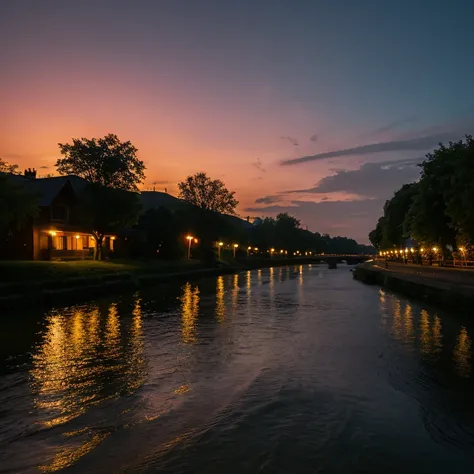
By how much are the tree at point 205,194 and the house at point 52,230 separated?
48.0 meters

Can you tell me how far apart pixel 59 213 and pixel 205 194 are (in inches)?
2228

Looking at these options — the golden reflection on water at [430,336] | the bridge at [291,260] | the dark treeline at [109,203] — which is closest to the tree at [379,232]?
the bridge at [291,260]

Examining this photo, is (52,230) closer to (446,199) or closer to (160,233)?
(160,233)

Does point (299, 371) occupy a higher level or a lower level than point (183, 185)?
lower

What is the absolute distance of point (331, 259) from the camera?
506 ft

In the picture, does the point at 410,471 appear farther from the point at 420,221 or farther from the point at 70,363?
the point at 420,221

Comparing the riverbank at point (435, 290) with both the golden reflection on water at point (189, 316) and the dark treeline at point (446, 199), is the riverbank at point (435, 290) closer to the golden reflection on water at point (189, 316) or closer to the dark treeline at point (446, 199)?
the dark treeline at point (446, 199)

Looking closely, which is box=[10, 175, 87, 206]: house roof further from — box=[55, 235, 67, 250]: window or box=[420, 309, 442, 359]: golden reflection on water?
box=[420, 309, 442, 359]: golden reflection on water

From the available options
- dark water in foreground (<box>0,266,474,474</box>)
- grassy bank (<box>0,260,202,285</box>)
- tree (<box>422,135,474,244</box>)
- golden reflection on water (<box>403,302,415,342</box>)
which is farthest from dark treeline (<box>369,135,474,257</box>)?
grassy bank (<box>0,260,202,285</box>)

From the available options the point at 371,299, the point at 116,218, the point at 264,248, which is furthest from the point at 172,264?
the point at 264,248

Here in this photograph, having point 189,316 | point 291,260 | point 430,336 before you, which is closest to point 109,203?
point 189,316

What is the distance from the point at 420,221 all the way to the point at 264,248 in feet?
432

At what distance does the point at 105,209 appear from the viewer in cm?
5381

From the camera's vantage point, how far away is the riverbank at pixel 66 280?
3234 centimetres
